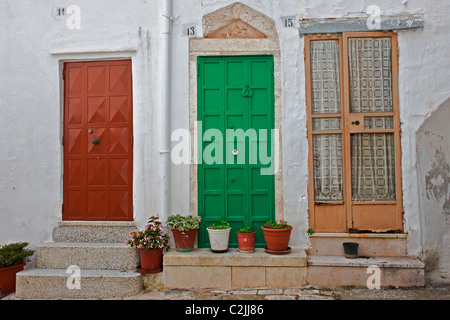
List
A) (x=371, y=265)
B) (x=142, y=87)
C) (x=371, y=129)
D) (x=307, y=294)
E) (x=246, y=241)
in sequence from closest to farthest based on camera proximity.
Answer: (x=307, y=294), (x=371, y=265), (x=246, y=241), (x=371, y=129), (x=142, y=87)

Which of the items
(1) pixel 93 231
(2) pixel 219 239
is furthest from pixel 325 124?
(1) pixel 93 231

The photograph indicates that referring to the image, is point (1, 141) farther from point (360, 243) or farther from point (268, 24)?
point (360, 243)

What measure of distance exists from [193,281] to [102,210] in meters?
1.63

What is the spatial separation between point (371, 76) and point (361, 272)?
2.45 m

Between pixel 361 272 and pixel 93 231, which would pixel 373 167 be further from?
pixel 93 231

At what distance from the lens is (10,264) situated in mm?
4781

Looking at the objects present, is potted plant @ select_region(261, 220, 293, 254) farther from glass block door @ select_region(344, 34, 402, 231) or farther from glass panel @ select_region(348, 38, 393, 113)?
glass panel @ select_region(348, 38, 393, 113)

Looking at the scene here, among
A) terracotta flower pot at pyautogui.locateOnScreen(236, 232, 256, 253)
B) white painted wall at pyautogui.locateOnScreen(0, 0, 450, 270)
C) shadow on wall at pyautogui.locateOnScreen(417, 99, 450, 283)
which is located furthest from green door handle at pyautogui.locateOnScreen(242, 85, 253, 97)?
shadow on wall at pyautogui.locateOnScreen(417, 99, 450, 283)

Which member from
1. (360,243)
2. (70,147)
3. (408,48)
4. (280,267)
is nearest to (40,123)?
(70,147)

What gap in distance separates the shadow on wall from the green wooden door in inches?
74.2

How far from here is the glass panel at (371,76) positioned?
5004mm

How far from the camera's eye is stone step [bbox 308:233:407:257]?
4809 mm

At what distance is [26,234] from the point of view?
5234 millimetres

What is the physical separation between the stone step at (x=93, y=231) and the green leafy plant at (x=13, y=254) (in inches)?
16.0
